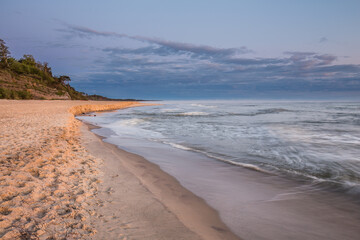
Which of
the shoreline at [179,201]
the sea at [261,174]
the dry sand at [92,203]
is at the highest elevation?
the dry sand at [92,203]

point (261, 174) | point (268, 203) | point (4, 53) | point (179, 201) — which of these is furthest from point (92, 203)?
point (4, 53)

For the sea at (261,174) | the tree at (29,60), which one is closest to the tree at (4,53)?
the tree at (29,60)

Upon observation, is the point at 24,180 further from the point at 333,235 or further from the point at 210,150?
the point at 210,150

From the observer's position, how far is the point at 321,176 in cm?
518

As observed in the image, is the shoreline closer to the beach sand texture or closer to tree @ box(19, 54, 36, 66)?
the beach sand texture

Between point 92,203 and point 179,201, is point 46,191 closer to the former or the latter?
point 92,203

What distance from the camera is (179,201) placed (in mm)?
3547

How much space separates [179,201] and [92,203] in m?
1.33

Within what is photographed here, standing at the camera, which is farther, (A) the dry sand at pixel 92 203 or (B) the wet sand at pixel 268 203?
(B) the wet sand at pixel 268 203

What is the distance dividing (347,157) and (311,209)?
16.1 feet

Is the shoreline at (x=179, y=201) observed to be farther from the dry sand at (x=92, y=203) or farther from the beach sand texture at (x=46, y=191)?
the beach sand texture at (x=46, y=191)

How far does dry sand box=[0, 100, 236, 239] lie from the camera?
2.37 m

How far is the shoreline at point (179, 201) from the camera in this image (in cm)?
271

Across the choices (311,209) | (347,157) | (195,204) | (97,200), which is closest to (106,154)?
(97,200)
